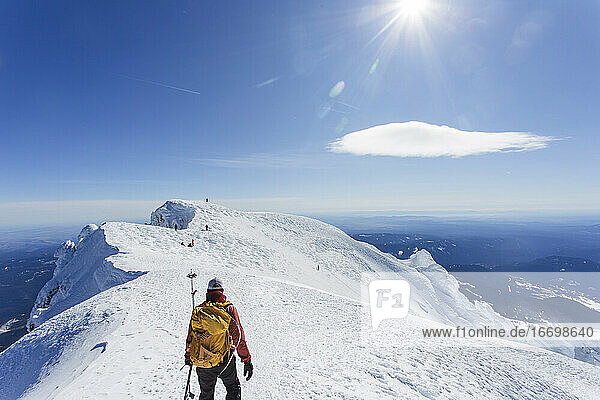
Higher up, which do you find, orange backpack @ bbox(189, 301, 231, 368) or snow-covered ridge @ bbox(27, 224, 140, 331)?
orange backpack @ bbox(189, 301, 231, 368)

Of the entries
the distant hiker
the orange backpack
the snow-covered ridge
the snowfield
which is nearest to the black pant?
the distant hiker

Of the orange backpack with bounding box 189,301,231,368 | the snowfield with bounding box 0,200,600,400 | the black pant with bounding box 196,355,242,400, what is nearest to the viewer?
the orange backpack with bounding box 189,301,231,368

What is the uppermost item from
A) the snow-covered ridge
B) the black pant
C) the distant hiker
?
the distant hiker

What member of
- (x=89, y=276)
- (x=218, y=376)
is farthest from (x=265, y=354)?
(x=89, y=276)

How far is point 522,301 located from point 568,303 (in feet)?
106

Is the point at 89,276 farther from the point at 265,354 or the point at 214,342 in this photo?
the point at 214,342

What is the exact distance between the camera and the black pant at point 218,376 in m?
4.94

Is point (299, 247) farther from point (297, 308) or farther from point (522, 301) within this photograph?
point (522, 301)

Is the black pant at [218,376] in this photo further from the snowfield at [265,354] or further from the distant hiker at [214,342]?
the snowfield at [265,354]

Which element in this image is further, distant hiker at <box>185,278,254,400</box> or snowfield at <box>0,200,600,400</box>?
snowfield at <box>0,200,600,400</box>

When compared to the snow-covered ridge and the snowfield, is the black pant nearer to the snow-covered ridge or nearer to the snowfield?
the snowfield

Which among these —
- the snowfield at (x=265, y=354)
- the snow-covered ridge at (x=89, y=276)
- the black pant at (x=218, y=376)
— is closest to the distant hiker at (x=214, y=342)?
the black pant at (x=218, y=376)

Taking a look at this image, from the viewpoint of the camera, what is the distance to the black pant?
4941 mm

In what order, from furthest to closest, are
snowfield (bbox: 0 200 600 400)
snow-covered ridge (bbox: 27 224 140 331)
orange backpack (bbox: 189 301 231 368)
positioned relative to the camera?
1. snow-covered ridge (bbox: 27 224 140 331)
2. snowfield (bbox: 0 200 600 400)
3. orange backpack (bbox: 189 301 231 368)
